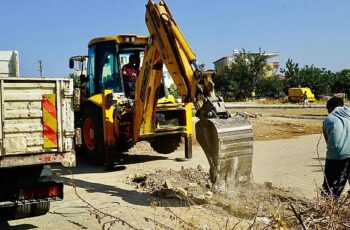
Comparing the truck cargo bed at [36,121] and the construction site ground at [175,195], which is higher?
the truck cargo bed at [36,121]

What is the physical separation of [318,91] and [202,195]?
177ft

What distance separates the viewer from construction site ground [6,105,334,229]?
605cm

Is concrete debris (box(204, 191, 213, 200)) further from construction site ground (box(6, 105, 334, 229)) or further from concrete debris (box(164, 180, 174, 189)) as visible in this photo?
concrete debris (box(164, 180, 174, 189))

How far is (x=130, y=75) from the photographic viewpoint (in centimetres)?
1162

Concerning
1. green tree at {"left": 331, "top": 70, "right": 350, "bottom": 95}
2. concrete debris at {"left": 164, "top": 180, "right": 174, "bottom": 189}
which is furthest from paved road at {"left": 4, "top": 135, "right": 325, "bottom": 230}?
green tree at {"left": 331, "top": 70, "right": 350, "bottom": 95}

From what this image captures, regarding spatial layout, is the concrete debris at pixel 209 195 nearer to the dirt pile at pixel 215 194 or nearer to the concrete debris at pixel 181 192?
the dirt pile at pixel 215 194

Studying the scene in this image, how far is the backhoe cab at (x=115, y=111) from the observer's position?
10867 mm

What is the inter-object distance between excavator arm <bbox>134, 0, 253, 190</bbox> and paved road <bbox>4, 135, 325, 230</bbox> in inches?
35.3

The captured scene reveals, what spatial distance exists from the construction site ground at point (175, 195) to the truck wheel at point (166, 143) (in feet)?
0.80

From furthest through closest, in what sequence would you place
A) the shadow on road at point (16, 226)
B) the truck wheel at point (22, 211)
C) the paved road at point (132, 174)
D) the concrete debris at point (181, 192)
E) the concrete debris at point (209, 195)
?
the concrete debris at point (181, 192)
the concrete debris at point (209, 195)
the paved road at point (132, 174)
the shadow on road at point (16, 226)
the truck wheel at point (22, 211)

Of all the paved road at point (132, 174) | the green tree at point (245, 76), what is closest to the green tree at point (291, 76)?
the green tree at point (245, 76)

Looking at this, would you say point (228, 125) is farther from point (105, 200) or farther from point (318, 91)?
point (318, 91)

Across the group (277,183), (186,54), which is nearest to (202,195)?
(277,183)

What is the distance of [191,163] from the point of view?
11523mm
